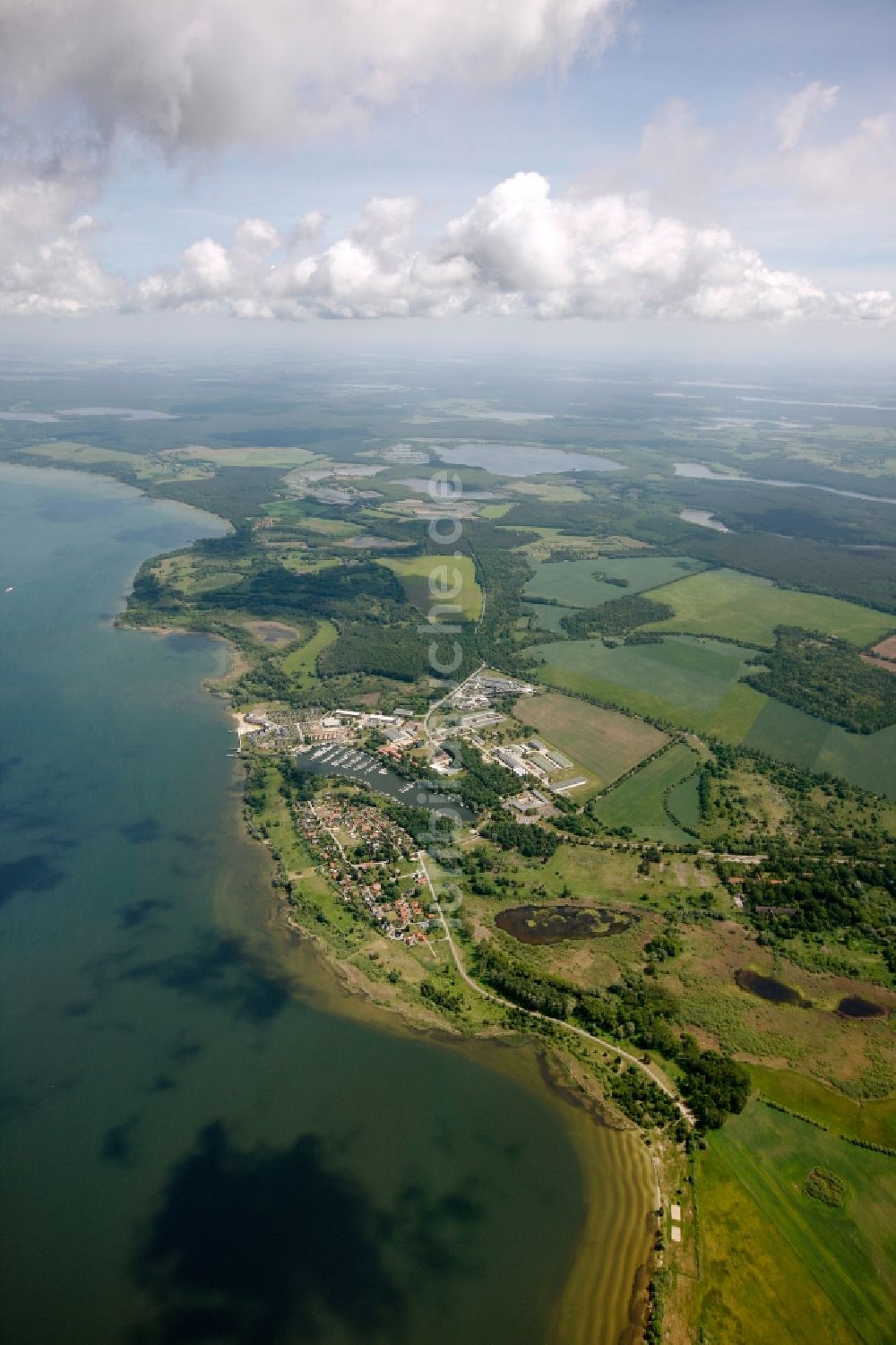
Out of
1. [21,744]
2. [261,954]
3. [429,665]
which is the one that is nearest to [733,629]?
[429,665]

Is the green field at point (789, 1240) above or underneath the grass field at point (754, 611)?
underneath

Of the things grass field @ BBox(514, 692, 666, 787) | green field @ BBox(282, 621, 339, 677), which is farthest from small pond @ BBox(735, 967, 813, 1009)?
green field @ BBox(282, 621, 339, 677)

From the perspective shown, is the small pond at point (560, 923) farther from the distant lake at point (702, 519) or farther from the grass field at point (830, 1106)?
the distant lake at point (702, 519)

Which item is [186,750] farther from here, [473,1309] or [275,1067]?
[473,1309]

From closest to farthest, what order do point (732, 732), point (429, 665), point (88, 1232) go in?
1. point (88, 1232)
2. point (732, 732)
3. point (429, 665)

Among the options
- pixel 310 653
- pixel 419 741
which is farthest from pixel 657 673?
pixel 310 653

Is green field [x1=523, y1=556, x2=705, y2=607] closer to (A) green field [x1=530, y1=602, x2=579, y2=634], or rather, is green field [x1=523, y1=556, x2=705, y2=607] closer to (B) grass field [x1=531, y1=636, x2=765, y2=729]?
(A) green field [x1=530, y1=602, x2=579, y2=634]

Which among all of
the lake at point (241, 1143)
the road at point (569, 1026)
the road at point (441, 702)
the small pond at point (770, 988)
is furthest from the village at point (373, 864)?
the small pond at point (770, 988)
